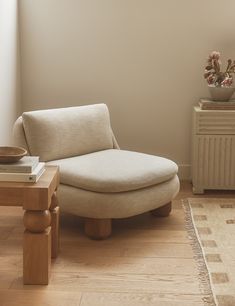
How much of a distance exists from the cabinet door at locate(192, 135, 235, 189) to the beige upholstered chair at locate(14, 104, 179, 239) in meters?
0.61

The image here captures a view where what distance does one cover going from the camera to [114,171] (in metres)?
2.88

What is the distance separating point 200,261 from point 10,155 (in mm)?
1047

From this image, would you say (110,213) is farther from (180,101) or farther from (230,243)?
A: (180,101)

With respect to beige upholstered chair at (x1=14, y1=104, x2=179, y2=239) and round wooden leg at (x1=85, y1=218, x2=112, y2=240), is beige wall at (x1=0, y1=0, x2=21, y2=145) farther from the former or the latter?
round wooden leg at (x1=85, y1=218, x2=112, y2=240)

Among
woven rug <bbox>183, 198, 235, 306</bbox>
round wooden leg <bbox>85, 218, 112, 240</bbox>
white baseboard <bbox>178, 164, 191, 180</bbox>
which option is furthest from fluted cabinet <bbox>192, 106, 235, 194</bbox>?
round wooden leg <bbox>85, 218, 112, 240</bbox>

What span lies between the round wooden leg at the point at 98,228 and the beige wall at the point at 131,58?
4.32ft

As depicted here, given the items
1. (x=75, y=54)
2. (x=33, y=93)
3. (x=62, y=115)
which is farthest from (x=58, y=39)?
(x=62, y=115)

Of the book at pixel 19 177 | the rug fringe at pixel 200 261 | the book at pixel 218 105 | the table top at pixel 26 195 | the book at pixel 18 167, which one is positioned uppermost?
the book at pixel 218 105

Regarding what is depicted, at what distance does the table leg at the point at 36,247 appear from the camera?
2246 mm

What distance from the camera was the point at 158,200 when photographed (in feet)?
9.80

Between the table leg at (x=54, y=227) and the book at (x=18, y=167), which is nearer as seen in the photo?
the book at (x=18, y=167)

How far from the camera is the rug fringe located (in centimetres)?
221

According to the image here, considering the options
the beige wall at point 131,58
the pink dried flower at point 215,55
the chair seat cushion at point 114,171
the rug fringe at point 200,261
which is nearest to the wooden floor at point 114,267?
the rug fringe at point 200,261

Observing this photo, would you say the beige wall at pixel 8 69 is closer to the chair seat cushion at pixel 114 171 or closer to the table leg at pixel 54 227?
the chair seat cushion at pixel 114 171
